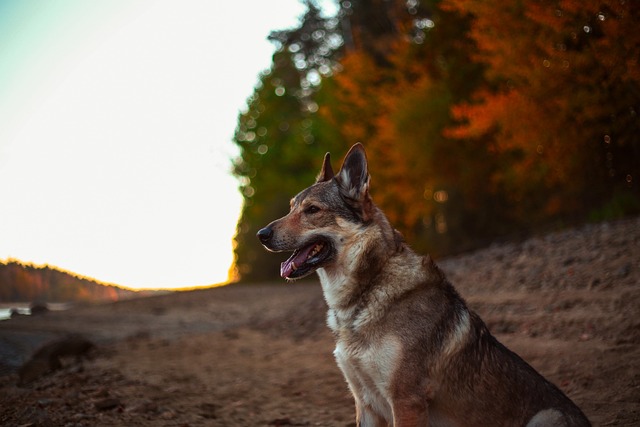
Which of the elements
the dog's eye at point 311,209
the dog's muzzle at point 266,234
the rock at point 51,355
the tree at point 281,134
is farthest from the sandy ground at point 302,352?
the tree at point 281,134

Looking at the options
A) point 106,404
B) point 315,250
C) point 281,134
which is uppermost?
point 281,134

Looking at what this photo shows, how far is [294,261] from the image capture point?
181 inches

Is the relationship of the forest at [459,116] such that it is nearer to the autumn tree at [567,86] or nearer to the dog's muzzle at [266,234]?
the autumn tree at [567,86]

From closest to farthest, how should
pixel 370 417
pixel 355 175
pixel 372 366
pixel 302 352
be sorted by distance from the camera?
pixel 372 366, pixel 370 417, pixel 355 175, pixel 302 352

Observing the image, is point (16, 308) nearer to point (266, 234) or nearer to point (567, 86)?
point (266, 234)

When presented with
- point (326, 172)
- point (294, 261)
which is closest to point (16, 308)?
point (326, 172)

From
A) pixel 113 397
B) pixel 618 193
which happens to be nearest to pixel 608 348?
pixel 113 397

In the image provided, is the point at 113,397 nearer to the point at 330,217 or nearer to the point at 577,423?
the point at 330,217

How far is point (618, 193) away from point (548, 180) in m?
2.38

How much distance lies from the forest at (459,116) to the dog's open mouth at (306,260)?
293 inches

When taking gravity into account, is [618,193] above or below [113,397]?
above

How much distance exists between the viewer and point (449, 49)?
62.8 ft

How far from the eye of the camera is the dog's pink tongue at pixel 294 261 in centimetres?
454

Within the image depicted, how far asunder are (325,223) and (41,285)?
8.79 meters
